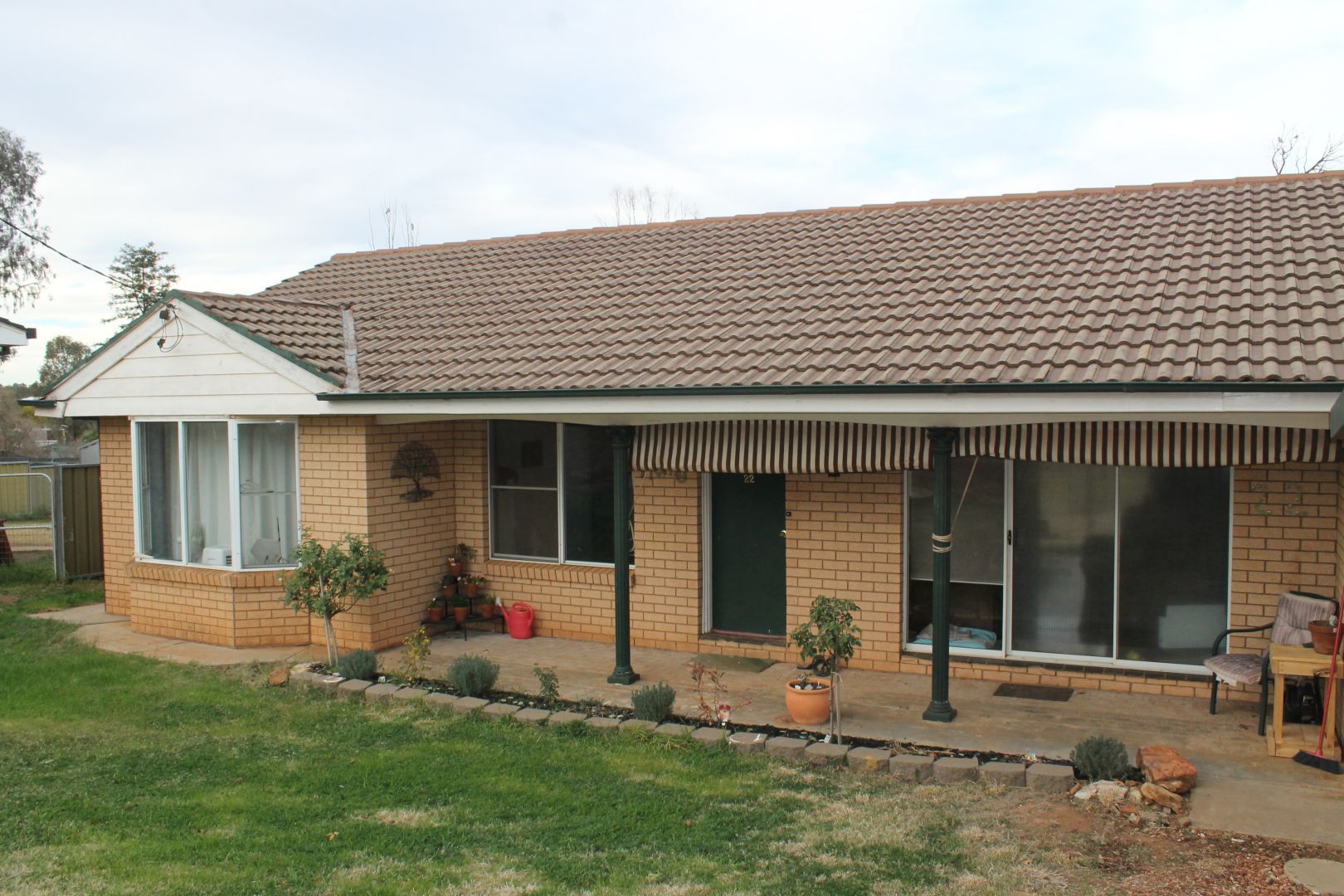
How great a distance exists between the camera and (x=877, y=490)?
9.47 metres

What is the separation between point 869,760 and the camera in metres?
6.95

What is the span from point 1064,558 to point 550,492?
5278 mm

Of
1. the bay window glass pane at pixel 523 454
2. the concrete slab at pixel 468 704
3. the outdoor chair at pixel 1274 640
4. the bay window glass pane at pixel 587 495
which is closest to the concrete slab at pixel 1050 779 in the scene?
the outdoor chair at pixel 1274 640

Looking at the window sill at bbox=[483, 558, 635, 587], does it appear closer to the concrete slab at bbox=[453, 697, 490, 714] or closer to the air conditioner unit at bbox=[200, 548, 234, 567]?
the concrete slab at bbox=[453, 697, 490, 714]

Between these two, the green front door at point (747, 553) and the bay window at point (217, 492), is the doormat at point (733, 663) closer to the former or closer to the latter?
the green front door at point (747, 553)

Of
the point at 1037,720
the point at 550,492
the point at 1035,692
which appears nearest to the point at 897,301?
the point at 1035,692

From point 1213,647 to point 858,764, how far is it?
130 inches

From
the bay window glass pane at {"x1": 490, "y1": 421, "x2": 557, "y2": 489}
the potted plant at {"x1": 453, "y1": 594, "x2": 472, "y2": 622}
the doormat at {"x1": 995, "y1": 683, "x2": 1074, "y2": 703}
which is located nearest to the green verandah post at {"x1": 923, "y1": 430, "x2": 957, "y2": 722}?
the doormat at {"x1": 995, "y1": 683, "x2": 1074, "y2": 703}

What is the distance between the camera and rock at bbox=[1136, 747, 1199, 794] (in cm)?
634

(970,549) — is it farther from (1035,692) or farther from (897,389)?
(897,389)

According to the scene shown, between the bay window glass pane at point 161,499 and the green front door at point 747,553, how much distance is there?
237 inches

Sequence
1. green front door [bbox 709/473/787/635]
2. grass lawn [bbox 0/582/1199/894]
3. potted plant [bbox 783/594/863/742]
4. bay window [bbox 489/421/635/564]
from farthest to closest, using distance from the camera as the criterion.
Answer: bay window [bbox 489/421/635/564] → green front door [bbox 709/473/787/635] → potted plant [bbox 783/594/863/742] → grass lawn [bbox 0/582/1199/894]

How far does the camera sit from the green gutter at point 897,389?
6207 millimetres

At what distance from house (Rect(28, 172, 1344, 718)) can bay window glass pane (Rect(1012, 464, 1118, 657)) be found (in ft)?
0.08
